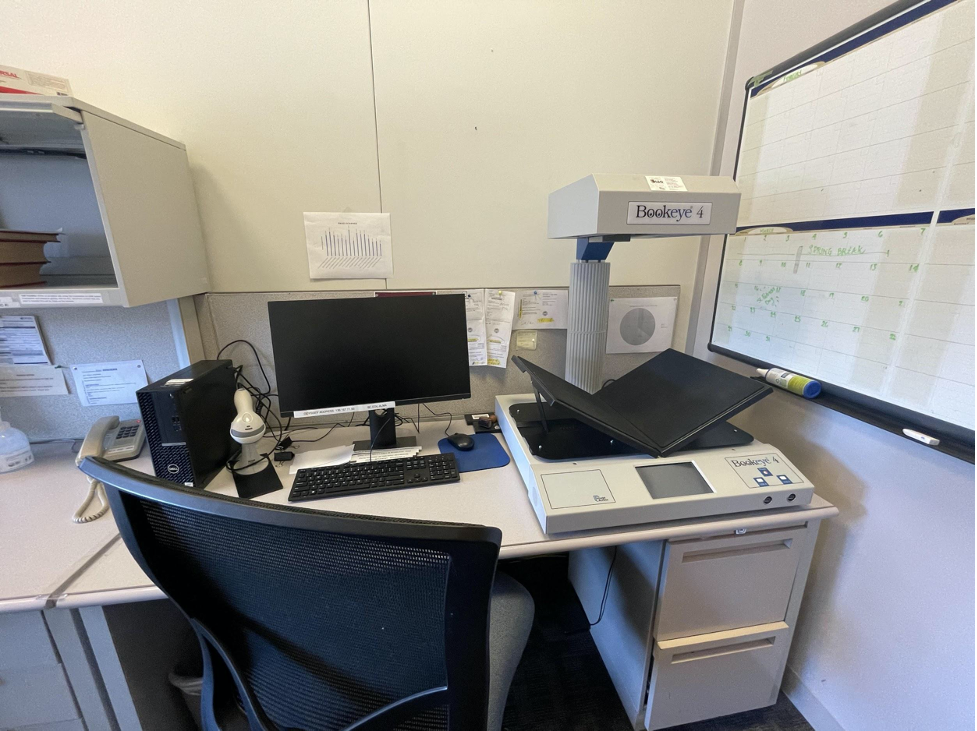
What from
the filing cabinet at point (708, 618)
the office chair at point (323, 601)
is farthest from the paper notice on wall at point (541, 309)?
the office chair at point (323, 601)

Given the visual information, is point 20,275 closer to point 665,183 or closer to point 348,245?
point 348,245

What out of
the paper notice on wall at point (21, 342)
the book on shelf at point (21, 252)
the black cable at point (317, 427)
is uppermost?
the book on shelf at point (21, 252)

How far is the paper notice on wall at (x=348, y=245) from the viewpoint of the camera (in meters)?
1.28

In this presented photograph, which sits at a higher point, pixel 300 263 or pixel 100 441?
pixel 300 263

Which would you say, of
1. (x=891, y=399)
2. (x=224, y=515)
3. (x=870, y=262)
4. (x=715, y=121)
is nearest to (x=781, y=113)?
(x=715, y=121)

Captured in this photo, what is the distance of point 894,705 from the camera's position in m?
0.97

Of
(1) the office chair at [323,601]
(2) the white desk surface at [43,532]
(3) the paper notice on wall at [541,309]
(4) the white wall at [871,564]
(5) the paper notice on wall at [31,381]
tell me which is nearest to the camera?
(1) the office chair at [323,601]

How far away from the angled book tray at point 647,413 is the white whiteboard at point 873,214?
241 millimetres

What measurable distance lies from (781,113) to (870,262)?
0.52m

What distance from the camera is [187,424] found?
1.00 meters

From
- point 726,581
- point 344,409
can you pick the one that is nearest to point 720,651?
point 726,581

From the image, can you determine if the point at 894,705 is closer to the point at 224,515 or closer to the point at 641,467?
the point at 641,467

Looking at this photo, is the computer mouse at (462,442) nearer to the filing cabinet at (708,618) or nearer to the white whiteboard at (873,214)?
the filing cabinet at (708,618)

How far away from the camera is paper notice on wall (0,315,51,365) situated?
3.89 feet
